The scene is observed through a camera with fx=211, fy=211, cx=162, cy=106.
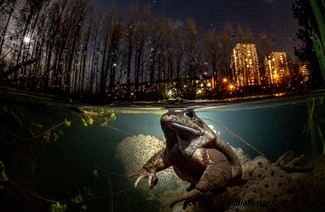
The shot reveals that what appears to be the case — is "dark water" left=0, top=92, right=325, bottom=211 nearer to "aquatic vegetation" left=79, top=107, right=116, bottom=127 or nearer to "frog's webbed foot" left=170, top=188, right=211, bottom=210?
"aquatic vegetation" left=79, top=107, right=116, bottom=127

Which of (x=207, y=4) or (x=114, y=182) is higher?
(x=207, y=4)

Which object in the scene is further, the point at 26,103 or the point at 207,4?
the point at 26,103

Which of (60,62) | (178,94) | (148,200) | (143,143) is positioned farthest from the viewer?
(143,143)

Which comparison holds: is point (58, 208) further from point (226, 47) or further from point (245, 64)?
point (245, 64)

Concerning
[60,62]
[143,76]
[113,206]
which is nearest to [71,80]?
[60,62]

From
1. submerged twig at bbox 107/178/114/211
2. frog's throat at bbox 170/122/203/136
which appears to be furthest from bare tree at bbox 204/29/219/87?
submerged twig at bbox 107/178/114/211

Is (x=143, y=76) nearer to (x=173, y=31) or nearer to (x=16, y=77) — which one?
(x=173, y=31)

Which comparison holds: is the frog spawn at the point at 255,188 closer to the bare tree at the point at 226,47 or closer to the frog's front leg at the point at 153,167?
the frog's front leg at the point at 153,167
